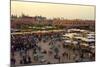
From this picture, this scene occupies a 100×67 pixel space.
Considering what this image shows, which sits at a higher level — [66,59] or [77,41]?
[77,41]

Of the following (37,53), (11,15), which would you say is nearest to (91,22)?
(37,53)

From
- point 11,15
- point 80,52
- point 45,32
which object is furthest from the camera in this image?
point 80,52

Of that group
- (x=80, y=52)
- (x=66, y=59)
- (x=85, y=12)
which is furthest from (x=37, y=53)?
(x=85, y=12)

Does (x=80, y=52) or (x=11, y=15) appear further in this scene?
(x=80, y=52)

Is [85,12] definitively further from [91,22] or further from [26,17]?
[26,17]

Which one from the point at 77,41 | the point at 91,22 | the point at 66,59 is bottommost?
the point at 66,59

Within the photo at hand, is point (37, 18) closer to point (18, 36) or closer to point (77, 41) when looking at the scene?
point (18, 36)

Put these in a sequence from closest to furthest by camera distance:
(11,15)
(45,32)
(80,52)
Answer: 1. (11,15)
2. (45,32)
3. (80,52)
